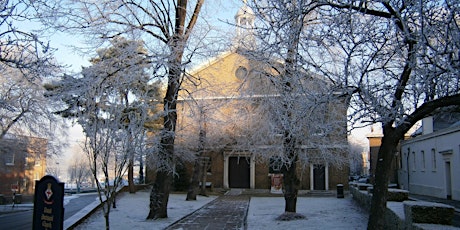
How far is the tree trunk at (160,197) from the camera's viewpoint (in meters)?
13.9

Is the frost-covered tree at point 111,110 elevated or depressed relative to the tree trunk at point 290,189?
elevated

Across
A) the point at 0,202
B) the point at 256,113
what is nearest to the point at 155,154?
the point at 256,113

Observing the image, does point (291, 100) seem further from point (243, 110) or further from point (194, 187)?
point (194, 187)

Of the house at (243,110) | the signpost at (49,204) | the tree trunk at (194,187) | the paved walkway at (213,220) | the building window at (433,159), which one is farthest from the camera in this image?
the building window at (433,159)

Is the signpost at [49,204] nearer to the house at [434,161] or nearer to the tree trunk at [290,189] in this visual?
the tree trunk at [290,189]

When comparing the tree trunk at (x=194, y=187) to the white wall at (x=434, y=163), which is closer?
the tree trunk at (x=194, y=187)

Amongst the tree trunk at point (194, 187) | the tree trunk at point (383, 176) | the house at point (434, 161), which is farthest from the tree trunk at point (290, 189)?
the tree trunk at point (194, 187)

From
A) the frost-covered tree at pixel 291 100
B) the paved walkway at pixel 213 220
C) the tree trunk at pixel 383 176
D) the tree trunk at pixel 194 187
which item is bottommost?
the paved walkway at pixel 213 220

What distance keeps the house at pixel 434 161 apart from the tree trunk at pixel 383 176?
45.0ft

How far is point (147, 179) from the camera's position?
33562mm

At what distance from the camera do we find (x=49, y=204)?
7996mm

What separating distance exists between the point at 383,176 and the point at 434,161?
80.0 feet

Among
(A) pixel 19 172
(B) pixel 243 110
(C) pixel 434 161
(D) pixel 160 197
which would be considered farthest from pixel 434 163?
(A) pixel 19 172

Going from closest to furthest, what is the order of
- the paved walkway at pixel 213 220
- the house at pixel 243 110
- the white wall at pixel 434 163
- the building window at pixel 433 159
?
the house at pixel 243 110
the paved walkway at pixel 213 220
the white wall at pixel 434 163
the building window at pixel 433 159
